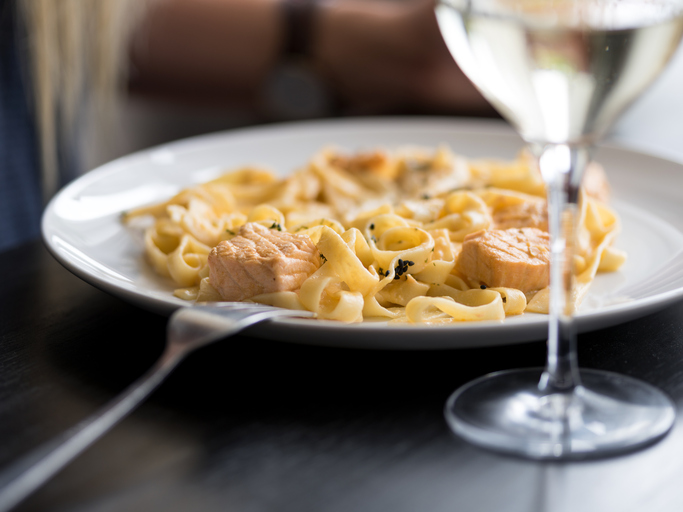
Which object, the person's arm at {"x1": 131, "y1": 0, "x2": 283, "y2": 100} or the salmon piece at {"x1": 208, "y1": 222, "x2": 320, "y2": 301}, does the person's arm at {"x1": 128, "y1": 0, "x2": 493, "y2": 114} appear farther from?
the salmon piece at {"x1": 208, "y1": 222, "x2": 320, "y2": 301}

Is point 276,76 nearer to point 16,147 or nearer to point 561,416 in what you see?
point 16,147

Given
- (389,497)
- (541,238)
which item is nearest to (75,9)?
(541,238)

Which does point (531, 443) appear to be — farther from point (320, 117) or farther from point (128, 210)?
point (320, 117)

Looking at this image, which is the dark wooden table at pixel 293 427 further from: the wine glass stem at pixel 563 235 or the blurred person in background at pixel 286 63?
the blurred person in background at pixel 286 63

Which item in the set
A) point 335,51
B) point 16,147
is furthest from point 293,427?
point 335,51

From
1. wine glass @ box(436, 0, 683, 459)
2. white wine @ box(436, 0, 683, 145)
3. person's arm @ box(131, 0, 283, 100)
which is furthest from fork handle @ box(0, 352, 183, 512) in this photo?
person's arm @ box(131, 0, 283, 100)

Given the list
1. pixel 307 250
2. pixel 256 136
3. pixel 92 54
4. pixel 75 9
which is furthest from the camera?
pixel 92 54
